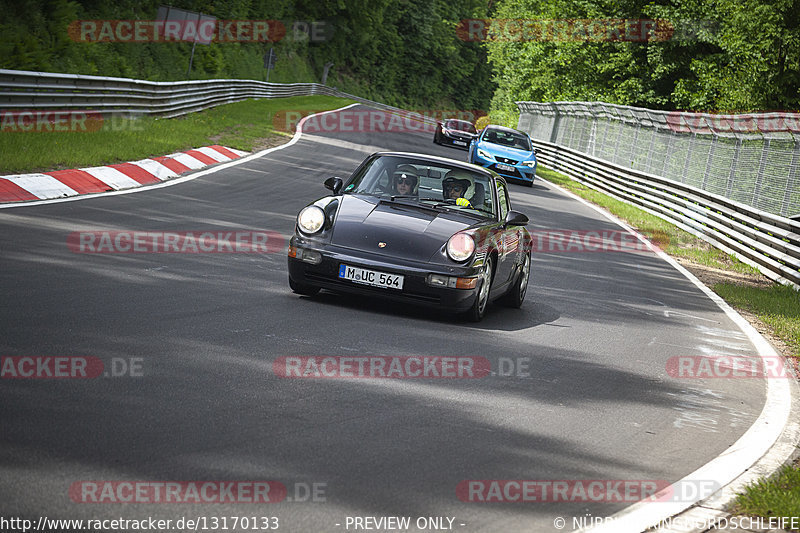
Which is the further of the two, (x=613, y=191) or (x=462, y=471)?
A: (x=613, y=191)

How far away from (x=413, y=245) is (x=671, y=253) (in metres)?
10.5

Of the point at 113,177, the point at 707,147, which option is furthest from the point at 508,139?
the point at 113,177

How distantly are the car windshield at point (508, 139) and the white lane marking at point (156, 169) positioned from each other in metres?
14.1

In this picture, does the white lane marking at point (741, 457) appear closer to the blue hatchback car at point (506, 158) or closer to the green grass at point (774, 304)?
the green grass at point (774, 304)

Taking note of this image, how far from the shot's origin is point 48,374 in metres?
5.08

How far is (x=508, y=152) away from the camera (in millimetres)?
28391

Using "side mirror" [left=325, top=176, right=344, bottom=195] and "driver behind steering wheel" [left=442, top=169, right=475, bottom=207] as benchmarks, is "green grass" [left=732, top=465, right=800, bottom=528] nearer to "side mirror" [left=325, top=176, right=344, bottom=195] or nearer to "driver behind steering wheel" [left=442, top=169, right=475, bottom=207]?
"driver behind steering wheel" [left=442, top=169, right=475, bottom=207]

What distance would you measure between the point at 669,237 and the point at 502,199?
11216 mm

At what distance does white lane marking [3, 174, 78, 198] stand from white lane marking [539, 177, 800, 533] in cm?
845

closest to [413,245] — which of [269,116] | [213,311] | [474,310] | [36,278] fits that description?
[474,310]

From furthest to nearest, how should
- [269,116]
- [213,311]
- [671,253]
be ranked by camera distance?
[269,116], [671,253], [213,311]

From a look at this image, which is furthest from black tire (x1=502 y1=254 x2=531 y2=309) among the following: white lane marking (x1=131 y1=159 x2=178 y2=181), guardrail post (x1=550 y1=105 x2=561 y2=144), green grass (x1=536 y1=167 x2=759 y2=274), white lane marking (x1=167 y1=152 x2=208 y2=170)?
guardrail post (x1=550 y1=105 x2=561 y2=144)

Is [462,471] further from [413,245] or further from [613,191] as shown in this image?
[613,191]

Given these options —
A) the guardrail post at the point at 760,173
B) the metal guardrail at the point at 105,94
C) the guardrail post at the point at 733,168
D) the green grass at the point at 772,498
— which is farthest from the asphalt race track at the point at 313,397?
the guardrail post at the point at 733,168
